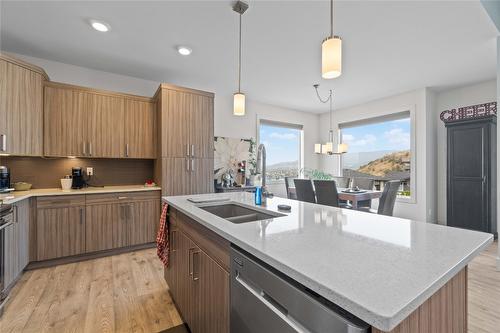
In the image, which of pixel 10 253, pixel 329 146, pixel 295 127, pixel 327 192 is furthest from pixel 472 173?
pixel 10 253

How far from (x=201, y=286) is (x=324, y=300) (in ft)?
3.09

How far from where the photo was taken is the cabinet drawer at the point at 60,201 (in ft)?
8.87

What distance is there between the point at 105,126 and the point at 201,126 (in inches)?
53.2

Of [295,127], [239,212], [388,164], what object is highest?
[295,127]

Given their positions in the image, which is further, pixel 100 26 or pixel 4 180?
pixel 4 180

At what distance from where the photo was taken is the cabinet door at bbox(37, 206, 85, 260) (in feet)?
8.84

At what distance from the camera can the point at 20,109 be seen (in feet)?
8.58

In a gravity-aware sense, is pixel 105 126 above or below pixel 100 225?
above

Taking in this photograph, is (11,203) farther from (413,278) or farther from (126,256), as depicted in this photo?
(413,278)

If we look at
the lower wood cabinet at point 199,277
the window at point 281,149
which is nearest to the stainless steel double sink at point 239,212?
the lower wood cabinet at point 199,277

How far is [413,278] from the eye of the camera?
0.65 m

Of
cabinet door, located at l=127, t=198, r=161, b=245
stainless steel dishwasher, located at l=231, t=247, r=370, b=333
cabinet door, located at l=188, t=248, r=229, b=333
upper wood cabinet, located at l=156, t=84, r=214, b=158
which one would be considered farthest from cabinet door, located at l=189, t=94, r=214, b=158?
stainless steel dishwasher, located at l=231, t=247, r=370, b=333

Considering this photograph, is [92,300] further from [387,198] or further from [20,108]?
[387,198]

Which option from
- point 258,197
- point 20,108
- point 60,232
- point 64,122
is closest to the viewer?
point 258,197
